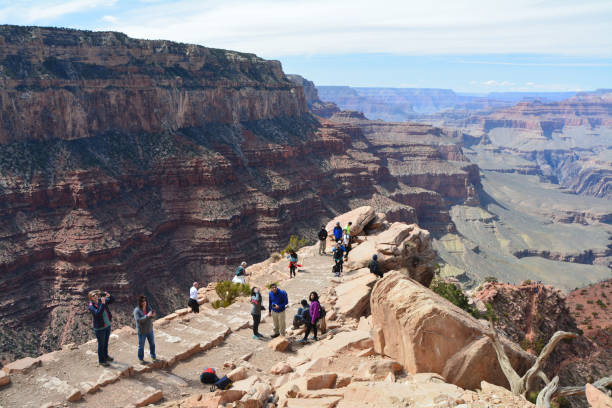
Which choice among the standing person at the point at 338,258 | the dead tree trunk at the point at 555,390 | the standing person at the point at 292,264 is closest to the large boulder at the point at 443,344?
the dead tree trunk at the point at 555,390

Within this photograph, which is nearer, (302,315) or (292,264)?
(302,315)

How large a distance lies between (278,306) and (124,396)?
20.7 ft

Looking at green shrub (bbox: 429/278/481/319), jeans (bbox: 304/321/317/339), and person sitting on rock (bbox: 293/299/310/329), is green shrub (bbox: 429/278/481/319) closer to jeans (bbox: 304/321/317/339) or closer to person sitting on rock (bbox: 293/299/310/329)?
person sitting on rock (bbox: 293/299/310/329)

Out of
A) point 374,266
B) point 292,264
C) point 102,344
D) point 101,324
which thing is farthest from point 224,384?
point 292,264

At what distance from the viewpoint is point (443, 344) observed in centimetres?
1286

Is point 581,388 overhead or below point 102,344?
overhead

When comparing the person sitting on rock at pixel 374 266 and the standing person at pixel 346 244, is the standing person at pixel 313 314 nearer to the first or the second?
the person sitting on rock at pixel 374 266

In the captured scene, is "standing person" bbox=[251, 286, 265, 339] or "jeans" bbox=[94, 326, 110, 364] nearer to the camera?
"jeans" bbox=[94, 326, 110, 364]

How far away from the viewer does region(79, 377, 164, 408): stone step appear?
Result: 12.9 metres

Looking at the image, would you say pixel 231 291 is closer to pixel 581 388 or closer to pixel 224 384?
pixel 224 384

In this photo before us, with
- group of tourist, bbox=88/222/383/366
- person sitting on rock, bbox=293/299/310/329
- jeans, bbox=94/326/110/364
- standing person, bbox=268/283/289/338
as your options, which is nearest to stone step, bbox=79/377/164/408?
jeans, bbox=94/326/110/364

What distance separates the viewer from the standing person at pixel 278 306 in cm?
1755

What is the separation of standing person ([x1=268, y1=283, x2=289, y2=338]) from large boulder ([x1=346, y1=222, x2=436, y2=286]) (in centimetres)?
859

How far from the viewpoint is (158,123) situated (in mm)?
76250
